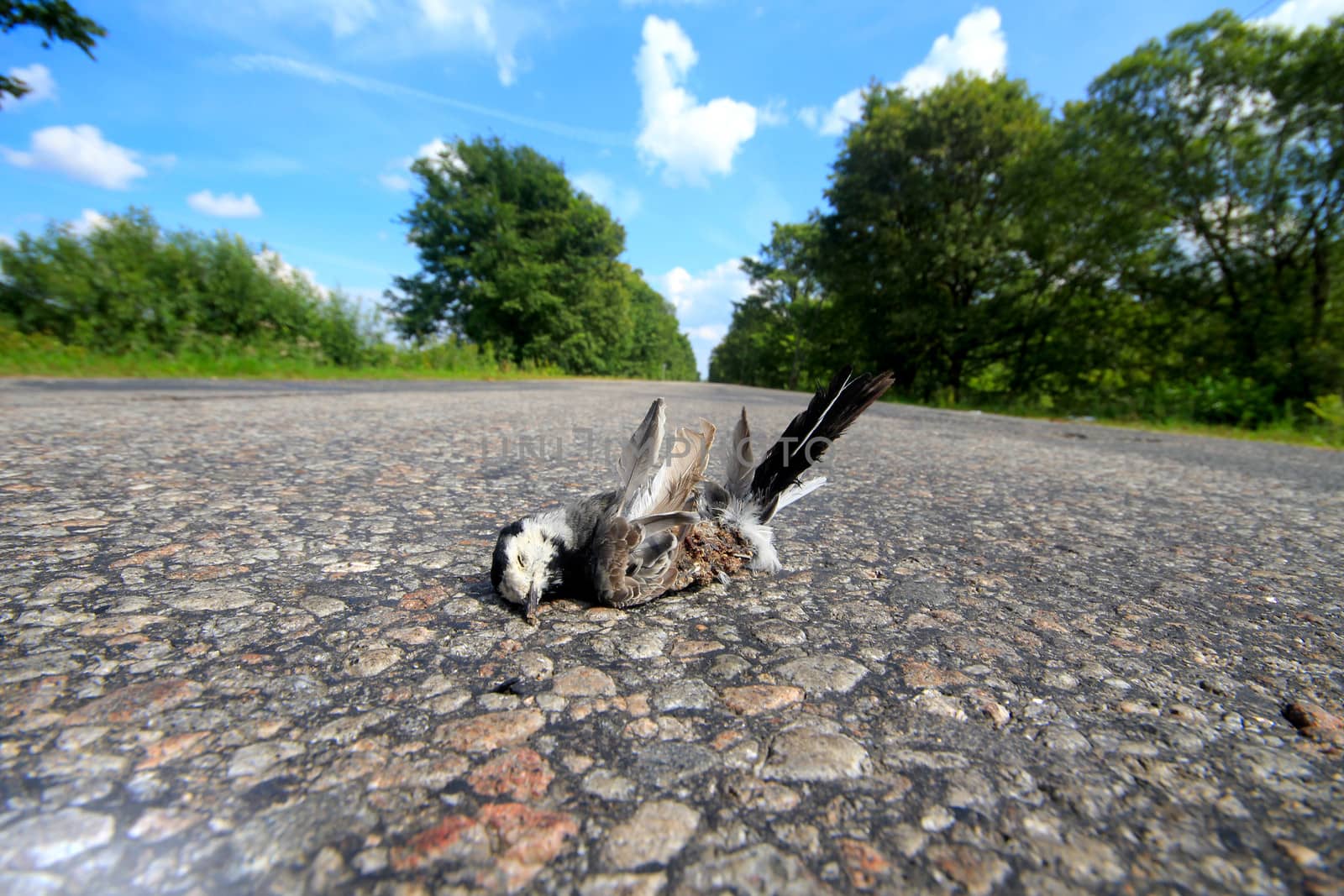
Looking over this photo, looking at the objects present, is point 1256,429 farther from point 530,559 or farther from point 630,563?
point 530,559

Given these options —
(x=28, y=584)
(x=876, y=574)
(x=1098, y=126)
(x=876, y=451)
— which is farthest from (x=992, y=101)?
(x=28, y=584)

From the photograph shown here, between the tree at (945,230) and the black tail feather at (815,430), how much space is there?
1945 cm

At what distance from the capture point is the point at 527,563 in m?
1.39

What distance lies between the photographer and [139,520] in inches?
73.5

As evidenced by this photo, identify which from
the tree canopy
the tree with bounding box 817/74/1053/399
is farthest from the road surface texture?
the tree canopy

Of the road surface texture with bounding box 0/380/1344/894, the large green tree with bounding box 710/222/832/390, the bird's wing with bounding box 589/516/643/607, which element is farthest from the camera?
the large green tree with bounding box 710/222/832/390

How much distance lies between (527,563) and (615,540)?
231 millimetres

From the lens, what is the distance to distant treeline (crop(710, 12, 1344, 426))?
35.8 feet

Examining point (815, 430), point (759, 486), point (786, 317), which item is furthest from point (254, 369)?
point (786, 317)

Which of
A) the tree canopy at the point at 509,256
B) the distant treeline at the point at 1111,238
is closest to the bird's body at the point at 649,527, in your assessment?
the distant treeline at the point at 1111,238

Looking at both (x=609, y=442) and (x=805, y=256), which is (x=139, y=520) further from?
(x=805, y=256)

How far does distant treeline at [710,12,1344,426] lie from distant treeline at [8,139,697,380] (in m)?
12.5

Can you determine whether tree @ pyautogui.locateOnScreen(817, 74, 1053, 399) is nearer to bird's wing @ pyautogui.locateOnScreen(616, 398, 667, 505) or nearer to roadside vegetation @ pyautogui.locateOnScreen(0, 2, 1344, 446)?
roadside vegetation @ pyautogui.locateOnScreen(0, 2, 1344, 446)

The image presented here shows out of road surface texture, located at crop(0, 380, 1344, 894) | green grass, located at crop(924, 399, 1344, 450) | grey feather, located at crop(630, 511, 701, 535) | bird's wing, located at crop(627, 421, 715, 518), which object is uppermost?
bird's wing, located at crop(627, 421, 715, 518)
